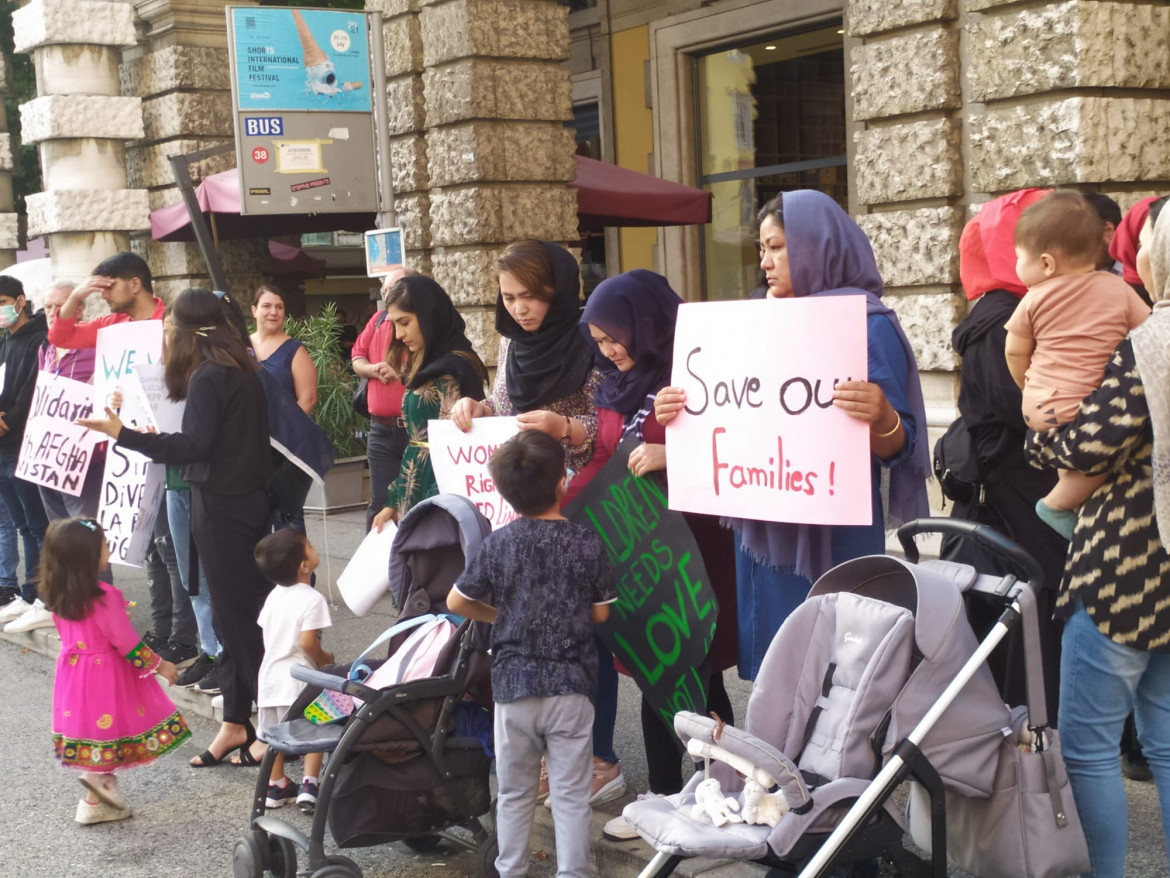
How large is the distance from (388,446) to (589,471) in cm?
246

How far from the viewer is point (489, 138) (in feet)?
34.6

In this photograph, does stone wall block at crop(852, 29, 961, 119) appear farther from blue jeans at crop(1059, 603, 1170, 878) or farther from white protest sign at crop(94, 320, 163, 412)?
blue jeans at crop(1059, 603, 1170, 878)

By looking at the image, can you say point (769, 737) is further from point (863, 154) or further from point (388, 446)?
point (863, 154)

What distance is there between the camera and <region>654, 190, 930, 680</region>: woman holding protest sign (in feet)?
11.7

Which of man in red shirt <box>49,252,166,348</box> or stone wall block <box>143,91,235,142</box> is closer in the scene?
man in red shirt <box>49,252,166,348</box>

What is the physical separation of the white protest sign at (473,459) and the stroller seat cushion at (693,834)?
167 centimetres

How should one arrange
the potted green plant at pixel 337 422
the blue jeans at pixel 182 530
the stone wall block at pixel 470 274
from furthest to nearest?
the potted green plant at pixel 337 422 → the stone wall block at pixel 470 274 → the blue jeans at pixel 182 530

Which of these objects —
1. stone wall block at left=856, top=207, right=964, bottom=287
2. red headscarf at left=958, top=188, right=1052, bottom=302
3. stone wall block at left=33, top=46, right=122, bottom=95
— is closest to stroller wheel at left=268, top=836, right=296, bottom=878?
red headscarf at left=958, top=188, right=1052, bottom=302

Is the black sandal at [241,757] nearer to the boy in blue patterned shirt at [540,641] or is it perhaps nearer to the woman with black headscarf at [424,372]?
the woman with black headscarf at [424,372]

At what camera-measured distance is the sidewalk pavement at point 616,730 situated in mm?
3951

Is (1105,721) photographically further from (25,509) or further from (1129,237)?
(25,509)

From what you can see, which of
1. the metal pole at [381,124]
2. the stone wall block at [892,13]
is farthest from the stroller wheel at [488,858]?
the metal pole at [381,124]

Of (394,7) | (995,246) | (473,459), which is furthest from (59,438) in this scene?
(995,246)

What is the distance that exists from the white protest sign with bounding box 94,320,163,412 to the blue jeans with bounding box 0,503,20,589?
2364 millimetres
